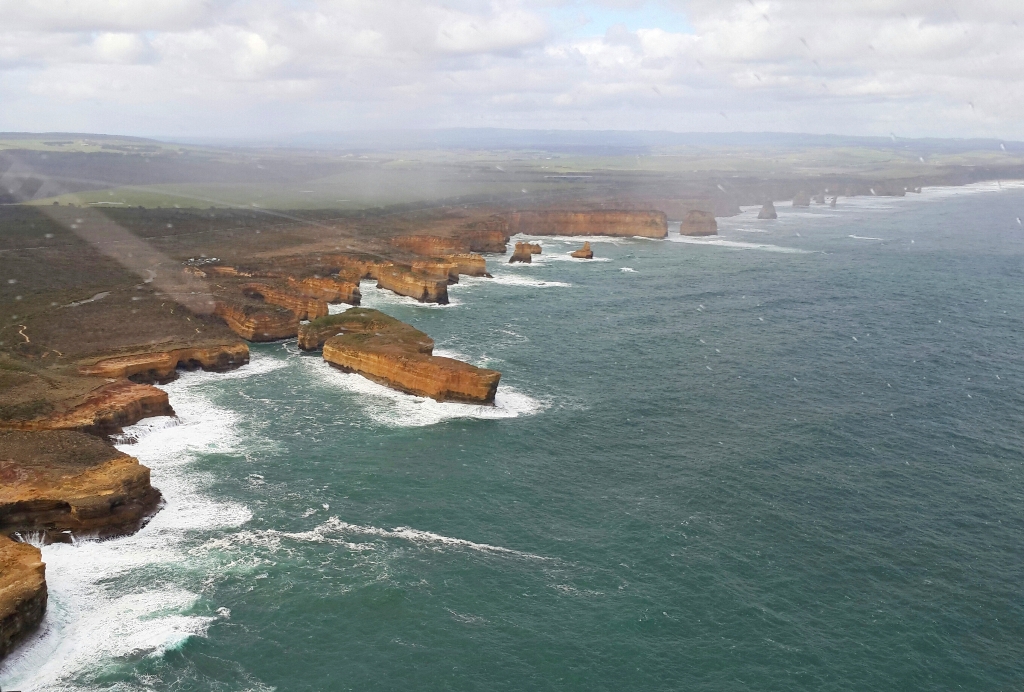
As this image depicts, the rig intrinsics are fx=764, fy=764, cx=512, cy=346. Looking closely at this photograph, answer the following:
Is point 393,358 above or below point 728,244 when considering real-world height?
below

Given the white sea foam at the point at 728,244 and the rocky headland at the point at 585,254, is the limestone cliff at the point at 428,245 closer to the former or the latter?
the rocky headland at the point at 585,254

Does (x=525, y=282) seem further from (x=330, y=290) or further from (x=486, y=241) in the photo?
(x=330, y=290)

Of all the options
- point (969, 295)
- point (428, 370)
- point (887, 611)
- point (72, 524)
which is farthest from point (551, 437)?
point (969, 295)

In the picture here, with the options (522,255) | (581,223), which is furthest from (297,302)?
(581,223)

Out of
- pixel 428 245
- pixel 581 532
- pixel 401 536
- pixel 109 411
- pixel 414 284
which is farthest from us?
pixel 428 245

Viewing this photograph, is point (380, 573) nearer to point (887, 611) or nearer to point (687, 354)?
point (887, 611)

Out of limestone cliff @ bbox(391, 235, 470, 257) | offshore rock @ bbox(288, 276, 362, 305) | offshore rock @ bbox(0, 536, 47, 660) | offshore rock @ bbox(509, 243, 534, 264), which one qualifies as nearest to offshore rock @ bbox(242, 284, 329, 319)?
offshore rock @ bbox(288, 276, 362, 305)
